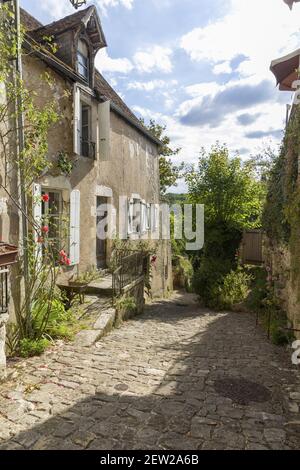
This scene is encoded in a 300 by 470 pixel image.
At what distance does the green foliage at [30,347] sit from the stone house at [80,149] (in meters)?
0.75

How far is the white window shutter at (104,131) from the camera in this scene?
856cm

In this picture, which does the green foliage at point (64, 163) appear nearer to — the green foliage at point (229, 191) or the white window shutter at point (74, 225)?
the white window shutter at point (74, 225)

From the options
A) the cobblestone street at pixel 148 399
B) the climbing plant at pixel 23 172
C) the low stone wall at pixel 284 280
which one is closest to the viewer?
the cobblestone street at pixel 148 399

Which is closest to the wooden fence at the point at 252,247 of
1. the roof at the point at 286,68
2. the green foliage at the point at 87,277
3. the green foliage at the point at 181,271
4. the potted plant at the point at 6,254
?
the roof at the point at 286,68

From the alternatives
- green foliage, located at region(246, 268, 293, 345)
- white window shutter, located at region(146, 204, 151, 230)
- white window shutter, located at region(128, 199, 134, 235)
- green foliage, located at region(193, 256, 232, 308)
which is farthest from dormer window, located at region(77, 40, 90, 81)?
green foliage, located at region(193, 256, 232, 308)

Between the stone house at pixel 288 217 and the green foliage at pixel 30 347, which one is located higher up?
the stone house at pixel 288 217

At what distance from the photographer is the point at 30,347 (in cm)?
482

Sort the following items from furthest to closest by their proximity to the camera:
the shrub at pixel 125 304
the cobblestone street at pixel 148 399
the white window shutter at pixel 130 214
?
1. the white window shutter at pixel 130 214
2. the shrub at pixel 125 304
3. the cobblestone street at pixel 148 399

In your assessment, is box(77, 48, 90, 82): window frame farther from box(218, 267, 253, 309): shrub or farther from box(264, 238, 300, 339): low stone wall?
box(218, 267, 253, 309): shrub

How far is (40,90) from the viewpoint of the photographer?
628 centimetres

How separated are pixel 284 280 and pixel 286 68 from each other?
6.07m

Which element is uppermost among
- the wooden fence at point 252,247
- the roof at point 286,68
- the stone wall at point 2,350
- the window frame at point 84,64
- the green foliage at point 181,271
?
the roof at point 286,68

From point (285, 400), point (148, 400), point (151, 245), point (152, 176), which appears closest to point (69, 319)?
point (148, 400)

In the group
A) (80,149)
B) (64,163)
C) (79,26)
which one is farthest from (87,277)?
(79,26)
